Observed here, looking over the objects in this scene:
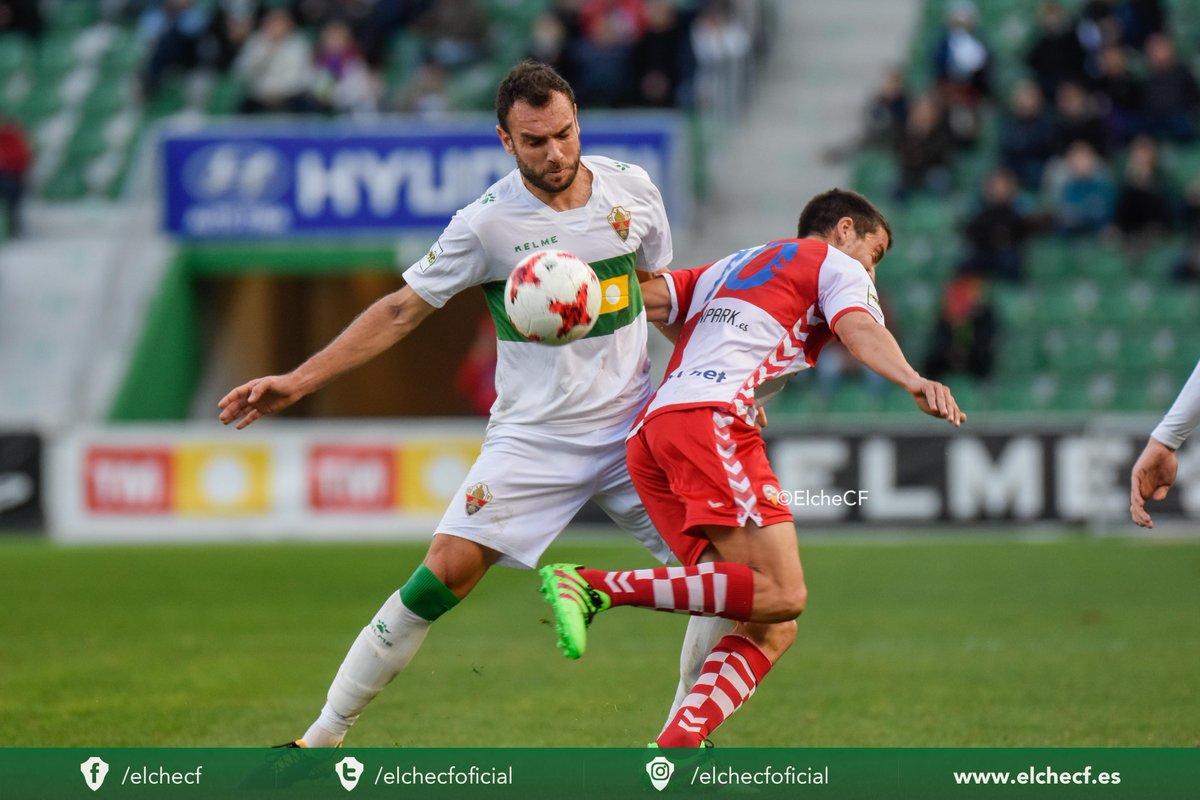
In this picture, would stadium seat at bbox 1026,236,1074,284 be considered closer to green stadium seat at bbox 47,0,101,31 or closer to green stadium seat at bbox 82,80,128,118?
green stadium seat at bbox 82,80,128,118

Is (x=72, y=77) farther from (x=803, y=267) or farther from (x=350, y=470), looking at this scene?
(x=803, y=267)

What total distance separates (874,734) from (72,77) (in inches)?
741

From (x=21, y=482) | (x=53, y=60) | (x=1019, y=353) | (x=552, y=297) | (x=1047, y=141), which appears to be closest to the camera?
(x=552, y=297)

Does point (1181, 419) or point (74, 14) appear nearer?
point (1181, 419)

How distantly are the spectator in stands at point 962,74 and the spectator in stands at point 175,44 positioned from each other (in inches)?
351

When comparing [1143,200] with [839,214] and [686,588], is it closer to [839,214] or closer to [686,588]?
[839,214]

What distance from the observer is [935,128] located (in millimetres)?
18672

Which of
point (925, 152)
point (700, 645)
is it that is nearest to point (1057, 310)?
point (925, 152)

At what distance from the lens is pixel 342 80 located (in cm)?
2047

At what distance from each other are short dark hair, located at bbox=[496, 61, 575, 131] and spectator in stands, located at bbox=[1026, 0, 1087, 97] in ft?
46.1

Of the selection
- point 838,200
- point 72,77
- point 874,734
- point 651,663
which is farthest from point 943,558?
point 72,77

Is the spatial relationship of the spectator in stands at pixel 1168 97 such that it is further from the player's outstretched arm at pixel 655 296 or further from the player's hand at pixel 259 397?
the player's hand at pixel 259 397

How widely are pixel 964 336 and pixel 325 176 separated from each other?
21.9ft

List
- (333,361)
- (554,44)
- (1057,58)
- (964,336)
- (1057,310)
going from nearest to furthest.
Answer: (333,361), (964,336), (1057,310), (1057,58), (554,44)
